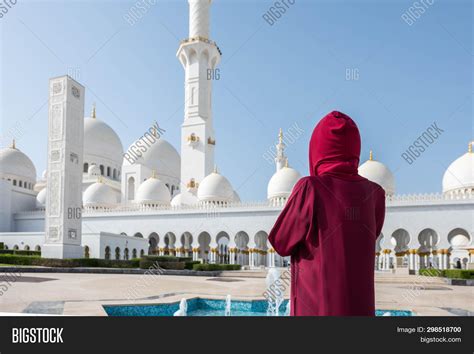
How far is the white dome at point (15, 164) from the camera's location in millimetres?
37000

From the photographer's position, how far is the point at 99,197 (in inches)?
1387

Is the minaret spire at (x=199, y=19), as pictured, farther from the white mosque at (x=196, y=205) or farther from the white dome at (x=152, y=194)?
the white dome at (x=152, y=194)

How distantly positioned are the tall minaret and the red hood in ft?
101

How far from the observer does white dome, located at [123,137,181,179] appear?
132 feet

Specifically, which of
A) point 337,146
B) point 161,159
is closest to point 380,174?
point 161,159

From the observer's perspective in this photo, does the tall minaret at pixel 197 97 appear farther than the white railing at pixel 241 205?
Yes

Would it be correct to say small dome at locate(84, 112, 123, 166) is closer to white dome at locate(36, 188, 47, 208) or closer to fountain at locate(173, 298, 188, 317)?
white dome at locate(36, 188, 47, 208)

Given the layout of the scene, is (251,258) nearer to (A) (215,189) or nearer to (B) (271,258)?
(B) (271,258)

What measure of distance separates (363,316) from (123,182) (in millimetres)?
37410

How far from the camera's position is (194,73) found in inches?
1329

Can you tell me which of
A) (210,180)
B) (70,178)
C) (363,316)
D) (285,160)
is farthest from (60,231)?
(285,160)

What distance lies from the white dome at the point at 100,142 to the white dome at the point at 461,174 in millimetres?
27893

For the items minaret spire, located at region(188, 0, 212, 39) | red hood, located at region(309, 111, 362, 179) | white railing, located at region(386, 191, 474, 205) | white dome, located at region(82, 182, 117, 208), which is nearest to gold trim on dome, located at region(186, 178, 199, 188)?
white dome, located at region(82, 182, 117, 208)

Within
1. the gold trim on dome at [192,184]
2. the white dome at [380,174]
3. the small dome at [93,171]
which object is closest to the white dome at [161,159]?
the small dome at [93,171]
